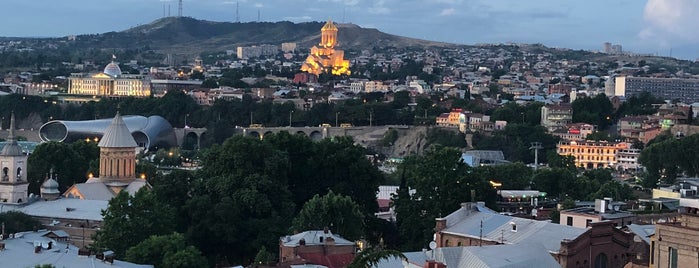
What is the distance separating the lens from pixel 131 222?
3572 cm

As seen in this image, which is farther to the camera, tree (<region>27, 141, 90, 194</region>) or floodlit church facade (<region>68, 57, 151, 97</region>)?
floodlit church facade (<region>68, 57, 151, 97</region>)

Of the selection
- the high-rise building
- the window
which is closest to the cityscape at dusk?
the window

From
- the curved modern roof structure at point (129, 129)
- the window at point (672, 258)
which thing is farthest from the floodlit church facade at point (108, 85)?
the window at point (672, 258)

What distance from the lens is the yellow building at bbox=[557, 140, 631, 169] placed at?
82438mm

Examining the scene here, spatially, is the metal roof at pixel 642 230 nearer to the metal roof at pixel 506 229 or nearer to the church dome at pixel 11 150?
the metal roof at pixel 506 229

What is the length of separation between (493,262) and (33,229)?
18246mm

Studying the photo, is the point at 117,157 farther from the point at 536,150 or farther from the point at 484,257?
the point at 536,150

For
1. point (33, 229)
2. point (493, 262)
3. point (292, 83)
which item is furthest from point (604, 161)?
point (292, 83)

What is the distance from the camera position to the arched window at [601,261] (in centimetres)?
2920

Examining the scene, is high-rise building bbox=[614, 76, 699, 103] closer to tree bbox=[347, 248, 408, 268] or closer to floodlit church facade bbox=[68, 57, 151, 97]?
floodlit church facade bbox=[68, 57, 151, 97]

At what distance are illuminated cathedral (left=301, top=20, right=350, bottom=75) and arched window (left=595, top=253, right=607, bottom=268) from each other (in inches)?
5455

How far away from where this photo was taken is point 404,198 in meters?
41.0

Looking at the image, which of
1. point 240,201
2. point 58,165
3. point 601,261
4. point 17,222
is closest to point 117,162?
point 58,165

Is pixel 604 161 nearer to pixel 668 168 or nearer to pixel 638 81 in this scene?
pixel 668 168
